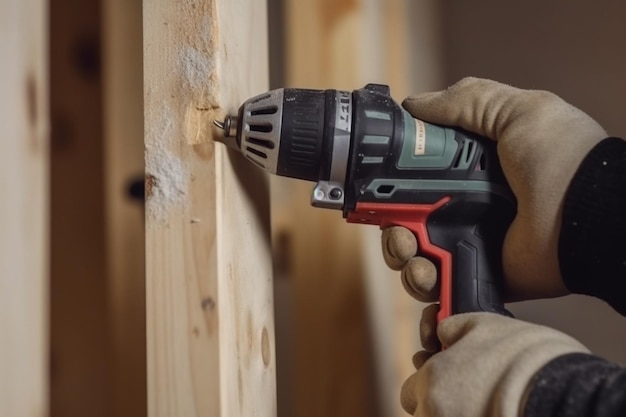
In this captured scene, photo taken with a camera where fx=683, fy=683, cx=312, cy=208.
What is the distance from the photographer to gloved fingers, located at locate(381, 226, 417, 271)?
676 millimetres

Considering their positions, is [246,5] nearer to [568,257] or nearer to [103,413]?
[568,257]

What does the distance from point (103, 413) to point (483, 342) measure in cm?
89

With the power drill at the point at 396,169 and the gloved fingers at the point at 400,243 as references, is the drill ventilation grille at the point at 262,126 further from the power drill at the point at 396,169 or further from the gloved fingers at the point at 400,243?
the gloved fingers at the point at 400,243

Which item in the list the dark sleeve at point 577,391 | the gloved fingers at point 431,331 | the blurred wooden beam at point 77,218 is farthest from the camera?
the blurred wooden beam at point 77,218

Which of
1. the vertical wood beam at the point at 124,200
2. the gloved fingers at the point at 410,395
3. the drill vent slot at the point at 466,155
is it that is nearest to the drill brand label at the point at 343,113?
the drill vent slot at the point at 466,155

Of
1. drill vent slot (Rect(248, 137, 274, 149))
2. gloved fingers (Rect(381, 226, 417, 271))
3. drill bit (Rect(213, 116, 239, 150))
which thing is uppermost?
drill bit (Rect(213, 116, 239, 150))

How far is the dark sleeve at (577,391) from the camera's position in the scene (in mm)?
458

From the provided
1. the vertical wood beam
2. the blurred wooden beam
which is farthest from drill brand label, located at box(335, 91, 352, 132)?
the blurred wooden beam

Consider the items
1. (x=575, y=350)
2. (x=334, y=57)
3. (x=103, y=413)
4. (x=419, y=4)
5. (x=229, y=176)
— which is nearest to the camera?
(x=575, y=350)

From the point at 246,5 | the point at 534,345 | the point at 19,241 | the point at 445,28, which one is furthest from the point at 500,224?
the point at 445,28

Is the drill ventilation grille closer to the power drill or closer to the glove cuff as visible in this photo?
the power drill

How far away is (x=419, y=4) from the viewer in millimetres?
1094

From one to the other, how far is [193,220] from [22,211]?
16 cm

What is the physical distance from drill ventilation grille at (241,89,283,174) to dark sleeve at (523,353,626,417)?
295 mm
